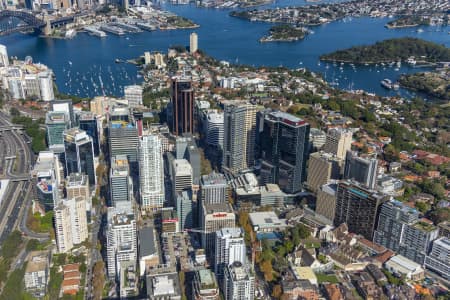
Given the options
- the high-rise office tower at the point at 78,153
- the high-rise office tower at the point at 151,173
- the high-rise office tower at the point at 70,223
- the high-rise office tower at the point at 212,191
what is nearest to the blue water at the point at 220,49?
the high-rise office tower at the point at 78,153

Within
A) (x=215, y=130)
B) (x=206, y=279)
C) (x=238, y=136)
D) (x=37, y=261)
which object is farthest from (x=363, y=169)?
(x=37, y=261)

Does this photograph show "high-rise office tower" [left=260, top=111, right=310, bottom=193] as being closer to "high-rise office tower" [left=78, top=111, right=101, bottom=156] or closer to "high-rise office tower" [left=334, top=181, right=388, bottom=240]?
"high-rise office tower" [left=334, top=181, right=388, bottom=240]

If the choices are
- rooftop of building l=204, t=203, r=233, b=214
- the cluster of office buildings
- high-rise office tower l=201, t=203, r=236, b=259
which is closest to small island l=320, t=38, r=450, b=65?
the cluster of office buildings

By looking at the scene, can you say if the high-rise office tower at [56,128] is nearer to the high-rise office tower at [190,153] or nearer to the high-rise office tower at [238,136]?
the high-rise office tower at [190,153]

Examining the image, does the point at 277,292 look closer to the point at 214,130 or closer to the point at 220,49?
the point at 214,130

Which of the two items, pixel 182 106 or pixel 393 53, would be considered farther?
pixel 393 53

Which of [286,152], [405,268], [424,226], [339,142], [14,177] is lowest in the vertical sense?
[405,268]
